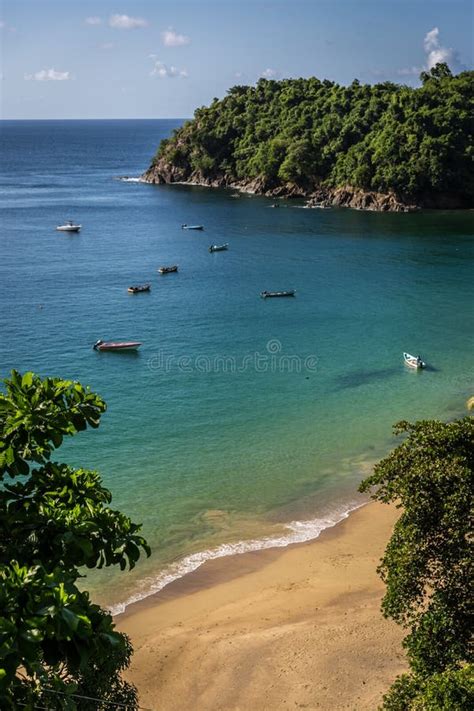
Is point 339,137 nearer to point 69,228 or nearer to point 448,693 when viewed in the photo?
point 69,228

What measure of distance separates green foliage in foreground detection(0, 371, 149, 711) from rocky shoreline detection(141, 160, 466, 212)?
9942cm

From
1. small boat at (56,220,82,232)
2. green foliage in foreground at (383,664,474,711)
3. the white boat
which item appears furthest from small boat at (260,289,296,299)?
green foliage in foreground at (383,664,474,711)

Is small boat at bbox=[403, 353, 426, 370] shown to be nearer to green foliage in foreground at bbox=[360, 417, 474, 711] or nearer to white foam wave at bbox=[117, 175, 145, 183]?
green foliage in foreground at bbox=[360, 417, 474, 711]

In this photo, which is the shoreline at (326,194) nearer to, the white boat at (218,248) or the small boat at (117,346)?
the white boat at (218,248)

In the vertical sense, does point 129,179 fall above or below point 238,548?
above

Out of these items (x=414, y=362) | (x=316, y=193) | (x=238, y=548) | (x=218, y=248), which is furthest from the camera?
(x=316, y=193)

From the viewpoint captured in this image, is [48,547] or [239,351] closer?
[48,547]

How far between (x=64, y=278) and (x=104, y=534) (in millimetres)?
64070

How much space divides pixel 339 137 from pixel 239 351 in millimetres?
79415

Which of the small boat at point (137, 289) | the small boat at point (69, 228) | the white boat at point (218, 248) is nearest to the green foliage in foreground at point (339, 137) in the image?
the white boat at point (218, 248)

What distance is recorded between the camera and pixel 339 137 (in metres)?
120

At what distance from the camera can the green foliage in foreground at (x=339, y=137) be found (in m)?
105

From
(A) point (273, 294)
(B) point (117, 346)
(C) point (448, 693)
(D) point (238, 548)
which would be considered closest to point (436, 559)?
(C) point (448, 693)

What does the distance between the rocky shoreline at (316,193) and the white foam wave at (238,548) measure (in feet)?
266
